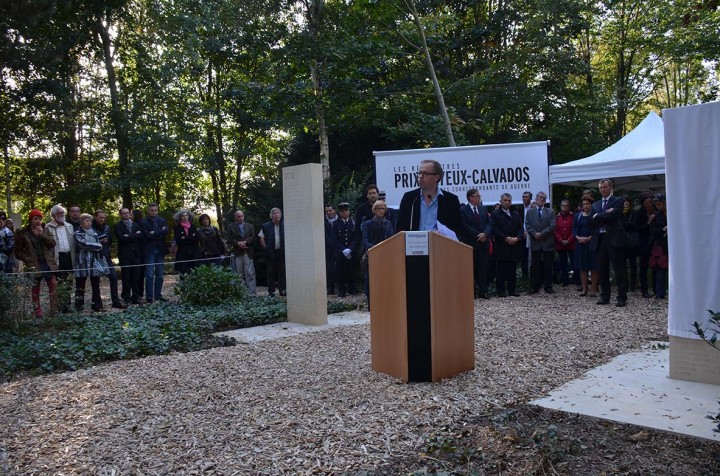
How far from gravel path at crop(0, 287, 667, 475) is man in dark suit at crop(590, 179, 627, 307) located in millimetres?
2532

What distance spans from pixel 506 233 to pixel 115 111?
14.8 m

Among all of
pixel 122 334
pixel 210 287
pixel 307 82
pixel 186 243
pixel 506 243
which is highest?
pixel 307 82

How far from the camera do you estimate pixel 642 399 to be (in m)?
→ 4.24

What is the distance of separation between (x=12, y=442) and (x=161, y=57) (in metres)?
19.7

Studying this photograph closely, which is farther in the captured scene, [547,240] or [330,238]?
[330,238]

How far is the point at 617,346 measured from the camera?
6.23 m

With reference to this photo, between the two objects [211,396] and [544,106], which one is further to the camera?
[544,106]

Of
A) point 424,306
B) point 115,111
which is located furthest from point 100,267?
point 115,111

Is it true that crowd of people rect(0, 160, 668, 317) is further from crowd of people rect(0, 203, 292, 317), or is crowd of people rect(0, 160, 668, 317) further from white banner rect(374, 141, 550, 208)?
white banner rect(374, 141, 550, 208)

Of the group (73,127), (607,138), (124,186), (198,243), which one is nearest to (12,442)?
(198,243)

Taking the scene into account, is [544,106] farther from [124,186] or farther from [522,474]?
[522,474]

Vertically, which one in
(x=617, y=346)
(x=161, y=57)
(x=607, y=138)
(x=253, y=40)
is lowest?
(x=617, y=346)

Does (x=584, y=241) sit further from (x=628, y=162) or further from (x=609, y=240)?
(x=628, y=162)

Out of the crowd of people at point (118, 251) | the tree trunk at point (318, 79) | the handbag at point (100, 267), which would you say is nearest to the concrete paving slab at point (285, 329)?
the crowd of people at point (118, 251)
